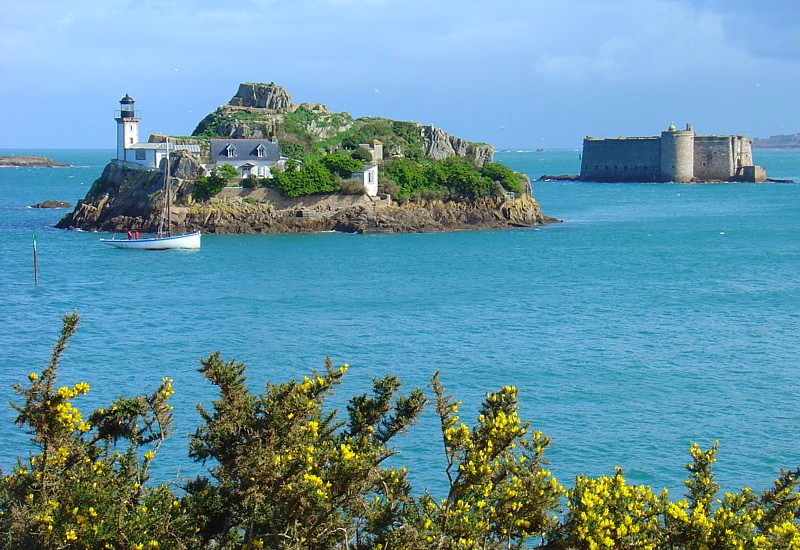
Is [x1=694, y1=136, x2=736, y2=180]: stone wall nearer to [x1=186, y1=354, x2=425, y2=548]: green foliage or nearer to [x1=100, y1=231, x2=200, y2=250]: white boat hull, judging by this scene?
[x1=100, y1=231, x2=200, y2=250]: white boat hull

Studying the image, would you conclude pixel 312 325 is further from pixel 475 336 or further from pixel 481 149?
pixel 481 149

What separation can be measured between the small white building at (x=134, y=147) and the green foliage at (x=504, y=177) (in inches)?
708

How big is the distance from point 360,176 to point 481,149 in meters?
18.4

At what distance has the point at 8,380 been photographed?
982 inches

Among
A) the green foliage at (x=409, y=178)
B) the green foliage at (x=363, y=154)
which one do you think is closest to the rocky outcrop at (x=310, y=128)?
the green foliage at (x=363, y=154)

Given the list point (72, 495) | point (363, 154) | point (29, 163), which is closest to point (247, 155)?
point (363, 154)

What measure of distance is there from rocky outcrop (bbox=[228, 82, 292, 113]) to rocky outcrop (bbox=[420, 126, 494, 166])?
10381 millimetres

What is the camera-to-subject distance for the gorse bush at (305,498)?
34.1 feet

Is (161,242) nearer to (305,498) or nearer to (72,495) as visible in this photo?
(72,495)

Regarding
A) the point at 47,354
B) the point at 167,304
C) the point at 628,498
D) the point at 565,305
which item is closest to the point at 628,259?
the point at 565,305

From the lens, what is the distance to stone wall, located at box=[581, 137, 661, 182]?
382 feet

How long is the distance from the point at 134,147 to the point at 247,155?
270 inches

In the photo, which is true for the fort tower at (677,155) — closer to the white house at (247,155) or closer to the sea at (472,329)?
the sea at (472,329)

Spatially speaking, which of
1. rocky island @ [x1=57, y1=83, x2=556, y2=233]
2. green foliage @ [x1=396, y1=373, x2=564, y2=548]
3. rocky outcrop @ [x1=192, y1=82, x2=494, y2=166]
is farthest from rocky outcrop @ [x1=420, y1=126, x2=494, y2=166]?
green foliage @ [x1=396, y1=373, x2=564, y2=548]
